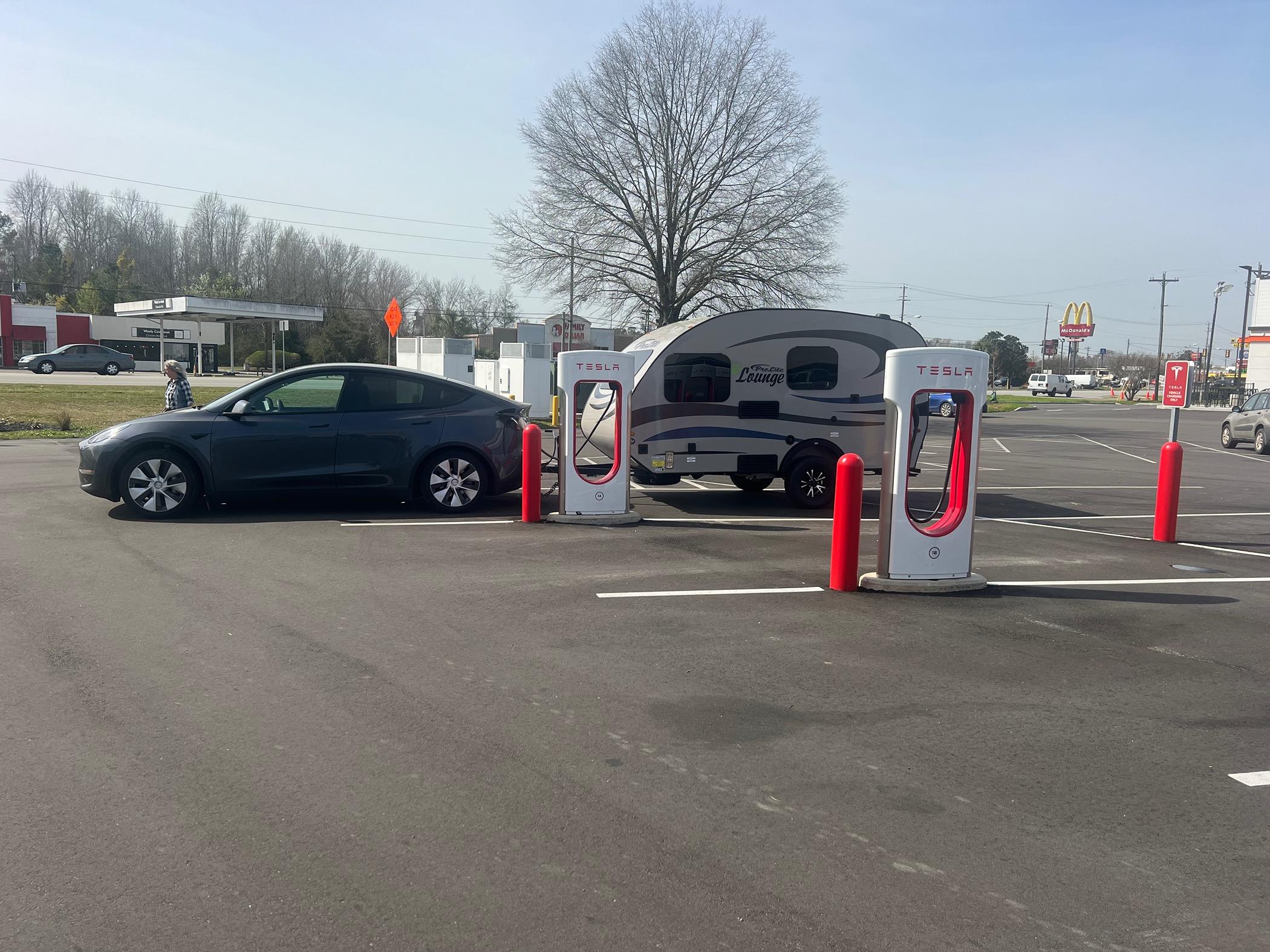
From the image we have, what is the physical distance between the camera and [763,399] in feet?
40.7

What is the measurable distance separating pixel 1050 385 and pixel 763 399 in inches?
2922

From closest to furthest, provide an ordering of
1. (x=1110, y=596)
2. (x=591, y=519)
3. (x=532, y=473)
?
(x=1110, y=596) < (x=532, y=473) < (x=591, y=519)

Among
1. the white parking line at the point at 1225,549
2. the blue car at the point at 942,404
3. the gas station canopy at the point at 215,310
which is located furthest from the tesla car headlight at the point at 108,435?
the gas station canopy at the point at 215,310

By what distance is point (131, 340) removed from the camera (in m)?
68.8

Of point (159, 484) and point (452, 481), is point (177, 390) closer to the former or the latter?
point (159, 484)

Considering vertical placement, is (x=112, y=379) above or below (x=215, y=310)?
below

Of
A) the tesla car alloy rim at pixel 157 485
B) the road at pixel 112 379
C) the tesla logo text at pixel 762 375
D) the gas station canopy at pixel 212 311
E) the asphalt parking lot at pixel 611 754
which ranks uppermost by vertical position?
the gas station canopy at pixel 212 311

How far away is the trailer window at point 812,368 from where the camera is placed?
12.5m

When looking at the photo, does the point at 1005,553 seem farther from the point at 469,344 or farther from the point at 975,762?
the point at 469,344

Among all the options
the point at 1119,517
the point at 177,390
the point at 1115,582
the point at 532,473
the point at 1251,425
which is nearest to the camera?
the point at 1115,582

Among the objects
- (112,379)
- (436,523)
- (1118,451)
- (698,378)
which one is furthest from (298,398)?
(112,379)

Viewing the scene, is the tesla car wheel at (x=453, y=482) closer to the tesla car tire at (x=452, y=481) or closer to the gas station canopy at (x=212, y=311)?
the tesla car tire at (x=452, y=481)

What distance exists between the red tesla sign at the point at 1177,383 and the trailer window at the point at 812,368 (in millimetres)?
3759

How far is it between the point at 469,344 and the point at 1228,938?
26282 millimetres
